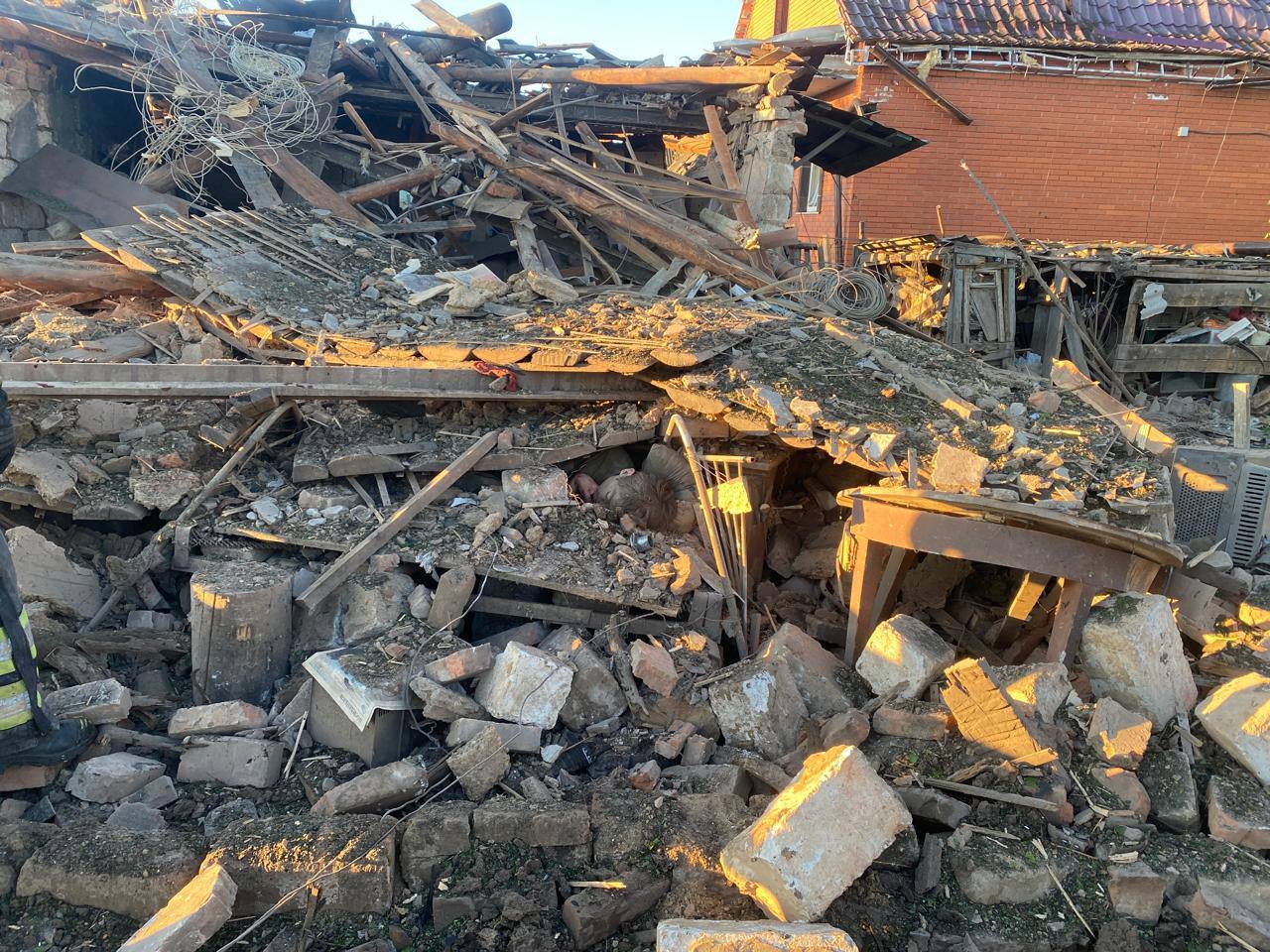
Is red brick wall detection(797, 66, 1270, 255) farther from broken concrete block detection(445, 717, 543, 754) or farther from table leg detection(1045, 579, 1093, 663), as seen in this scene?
broken concrete block detection(445, 717, 543, 754)

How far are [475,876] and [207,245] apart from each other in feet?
22.0

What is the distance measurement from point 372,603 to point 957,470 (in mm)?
Result: 3217

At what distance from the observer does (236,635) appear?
434cm

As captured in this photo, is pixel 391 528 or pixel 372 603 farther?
pixel 391 528

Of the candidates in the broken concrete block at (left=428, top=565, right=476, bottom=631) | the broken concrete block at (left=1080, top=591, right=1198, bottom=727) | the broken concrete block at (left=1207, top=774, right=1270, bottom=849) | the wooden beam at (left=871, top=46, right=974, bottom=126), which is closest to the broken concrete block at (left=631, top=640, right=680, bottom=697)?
the broken concrete block at (left=428, top=565, right=476, bottom=631)

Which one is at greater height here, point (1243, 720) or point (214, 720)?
point (1243, 720)

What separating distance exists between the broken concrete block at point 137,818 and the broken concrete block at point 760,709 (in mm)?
2515

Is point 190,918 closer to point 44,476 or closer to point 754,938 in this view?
point 754,938

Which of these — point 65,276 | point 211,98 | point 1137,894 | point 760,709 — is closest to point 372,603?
point 760,709

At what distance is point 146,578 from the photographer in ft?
15.8

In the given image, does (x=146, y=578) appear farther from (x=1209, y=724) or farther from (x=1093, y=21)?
(x=1093, y=21)

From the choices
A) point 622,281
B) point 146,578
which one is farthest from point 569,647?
point 622,281

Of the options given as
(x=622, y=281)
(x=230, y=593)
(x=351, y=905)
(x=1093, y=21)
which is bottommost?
(x=351, y=905)

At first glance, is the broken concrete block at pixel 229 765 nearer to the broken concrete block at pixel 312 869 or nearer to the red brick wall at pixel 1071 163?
the broken concrete block at pixel 312 869
